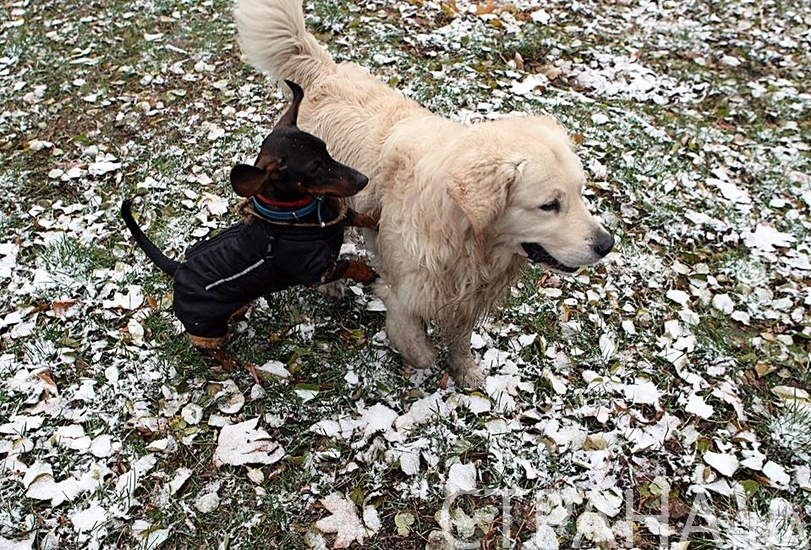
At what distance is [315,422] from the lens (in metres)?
3.49

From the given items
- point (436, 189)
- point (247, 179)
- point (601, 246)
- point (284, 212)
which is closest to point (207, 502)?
point (284, 212)

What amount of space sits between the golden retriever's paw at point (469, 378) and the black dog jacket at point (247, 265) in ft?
3.57

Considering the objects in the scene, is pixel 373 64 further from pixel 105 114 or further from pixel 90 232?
pixel 90 232

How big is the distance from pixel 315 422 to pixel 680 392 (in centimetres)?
237

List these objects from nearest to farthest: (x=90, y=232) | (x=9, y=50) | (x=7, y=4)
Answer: (x=90, y=232) → (x=9, y=50) → (x=7, y=4)

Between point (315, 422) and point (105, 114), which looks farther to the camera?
point (105, 114)

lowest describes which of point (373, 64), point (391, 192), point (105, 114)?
point (105, 114)

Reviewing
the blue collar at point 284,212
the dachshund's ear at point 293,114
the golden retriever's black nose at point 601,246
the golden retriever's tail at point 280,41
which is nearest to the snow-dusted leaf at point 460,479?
the golden retriever's black nose at point 601,246

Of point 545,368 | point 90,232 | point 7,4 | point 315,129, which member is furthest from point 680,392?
point 7,4

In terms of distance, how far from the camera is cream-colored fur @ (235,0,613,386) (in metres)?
2.67

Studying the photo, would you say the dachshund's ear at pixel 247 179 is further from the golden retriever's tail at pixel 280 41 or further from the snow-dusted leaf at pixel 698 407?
the snow-dusted leaf at pixel 698 407

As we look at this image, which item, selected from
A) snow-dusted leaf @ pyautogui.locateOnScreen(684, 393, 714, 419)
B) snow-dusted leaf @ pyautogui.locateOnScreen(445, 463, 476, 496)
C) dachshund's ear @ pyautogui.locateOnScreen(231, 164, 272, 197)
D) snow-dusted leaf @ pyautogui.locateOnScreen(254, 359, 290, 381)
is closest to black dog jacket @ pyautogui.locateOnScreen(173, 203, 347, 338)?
dachshund's ear @ pyautogui.locateOnScreen(231, 164, 272, 197)

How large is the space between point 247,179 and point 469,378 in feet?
6.16

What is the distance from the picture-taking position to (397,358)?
381 cm
